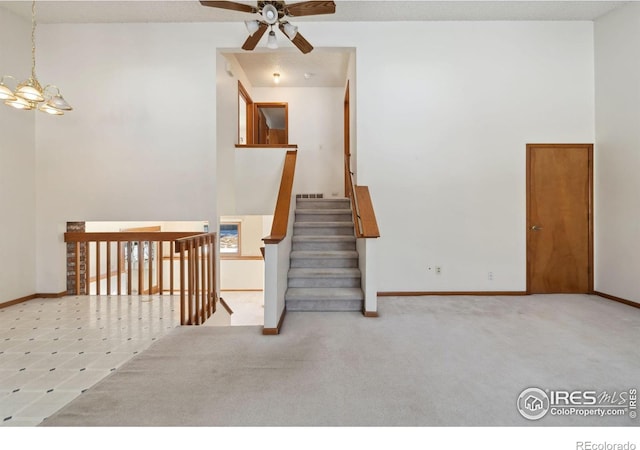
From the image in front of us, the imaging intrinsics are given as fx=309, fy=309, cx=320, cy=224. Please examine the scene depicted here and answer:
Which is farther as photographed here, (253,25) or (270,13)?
(253,25)

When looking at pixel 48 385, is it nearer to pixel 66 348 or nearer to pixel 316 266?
pixel 66 348

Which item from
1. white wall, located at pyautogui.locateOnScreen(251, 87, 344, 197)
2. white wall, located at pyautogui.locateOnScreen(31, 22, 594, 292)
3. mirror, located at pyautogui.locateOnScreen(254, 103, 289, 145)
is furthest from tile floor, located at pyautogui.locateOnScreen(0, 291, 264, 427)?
mirror, located at pyautogui.locateOnScreen(254, 103, 289, 145)

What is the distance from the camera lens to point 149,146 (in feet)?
15.3

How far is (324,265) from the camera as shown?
430 centimetres

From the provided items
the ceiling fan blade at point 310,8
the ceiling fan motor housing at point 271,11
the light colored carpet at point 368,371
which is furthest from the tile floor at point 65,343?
the ceiling fan blade at point 310,8

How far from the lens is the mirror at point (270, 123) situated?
717 cm

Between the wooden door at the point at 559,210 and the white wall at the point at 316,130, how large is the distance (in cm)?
376

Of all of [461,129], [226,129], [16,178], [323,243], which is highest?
[226,129]

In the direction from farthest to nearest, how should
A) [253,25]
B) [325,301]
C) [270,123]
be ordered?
[270,123] < [325,301] < [253,25]

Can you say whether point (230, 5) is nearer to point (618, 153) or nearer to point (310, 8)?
point (310, 8)

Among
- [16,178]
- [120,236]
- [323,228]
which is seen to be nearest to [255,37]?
[323,228]

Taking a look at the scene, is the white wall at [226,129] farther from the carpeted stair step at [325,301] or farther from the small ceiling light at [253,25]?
the carpeted stair step at [325,301]

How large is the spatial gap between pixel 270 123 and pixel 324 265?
7149 millimetres

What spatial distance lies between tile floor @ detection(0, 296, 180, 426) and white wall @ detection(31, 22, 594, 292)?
44.8 inches
